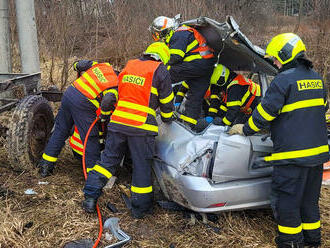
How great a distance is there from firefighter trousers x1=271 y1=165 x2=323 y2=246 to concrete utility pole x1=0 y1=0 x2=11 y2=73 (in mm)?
5905

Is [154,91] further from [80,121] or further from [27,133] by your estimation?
[27,133]

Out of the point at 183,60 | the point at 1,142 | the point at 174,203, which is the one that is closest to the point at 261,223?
the point at 174,203

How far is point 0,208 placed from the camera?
3.64 m

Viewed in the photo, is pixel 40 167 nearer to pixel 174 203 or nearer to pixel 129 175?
pixel 129 175

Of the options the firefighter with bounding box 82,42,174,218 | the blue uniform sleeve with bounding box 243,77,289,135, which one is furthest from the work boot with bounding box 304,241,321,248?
the firefighter with bounding box 82,42,174,218

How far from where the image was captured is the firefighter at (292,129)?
3139 mm

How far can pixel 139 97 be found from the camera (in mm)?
3598

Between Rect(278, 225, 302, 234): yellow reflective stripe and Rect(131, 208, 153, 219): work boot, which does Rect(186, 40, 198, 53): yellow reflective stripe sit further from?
Rect(278, 225, 302, 234): yellow reflective stripe

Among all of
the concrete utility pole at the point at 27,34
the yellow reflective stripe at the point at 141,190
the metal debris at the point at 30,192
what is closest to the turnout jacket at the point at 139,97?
the yellow reflective stripe at the point at 141,190

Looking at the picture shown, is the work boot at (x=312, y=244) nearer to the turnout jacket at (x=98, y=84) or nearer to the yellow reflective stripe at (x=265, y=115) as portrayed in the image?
the yellow reflective stripe at (x=265, y=115)

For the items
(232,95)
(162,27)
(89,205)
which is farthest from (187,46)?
(89,205)

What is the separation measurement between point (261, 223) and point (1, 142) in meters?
3.99

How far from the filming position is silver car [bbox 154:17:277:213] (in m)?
3.22

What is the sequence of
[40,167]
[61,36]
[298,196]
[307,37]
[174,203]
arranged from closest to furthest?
[298,196], [174,203], [40,167], [61,36], [307,37]
